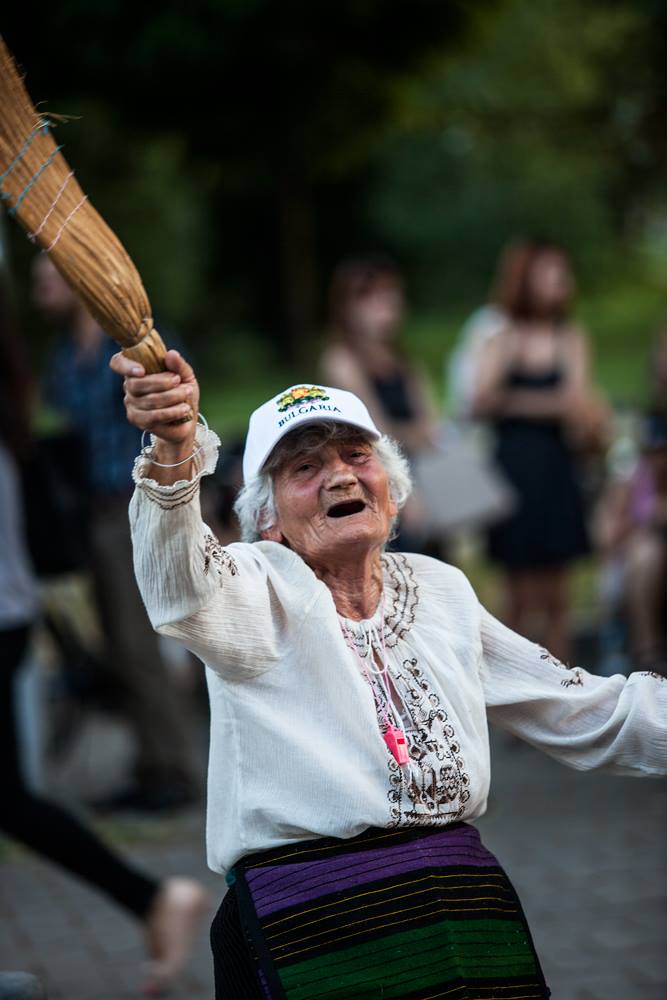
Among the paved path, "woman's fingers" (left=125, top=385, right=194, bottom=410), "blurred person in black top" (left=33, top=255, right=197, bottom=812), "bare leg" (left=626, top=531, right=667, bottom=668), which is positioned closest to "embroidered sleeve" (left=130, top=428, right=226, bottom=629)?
"woman's fingers" (left=125, top=385, right=194, bottom=410)

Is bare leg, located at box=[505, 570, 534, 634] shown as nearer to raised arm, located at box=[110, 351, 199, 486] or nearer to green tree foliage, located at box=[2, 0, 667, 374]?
green tree foliage, located at box=[2, 0, 667, 374]

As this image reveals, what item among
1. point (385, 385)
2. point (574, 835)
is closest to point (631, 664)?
point (574, 835)

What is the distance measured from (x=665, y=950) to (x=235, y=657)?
2.70 metres

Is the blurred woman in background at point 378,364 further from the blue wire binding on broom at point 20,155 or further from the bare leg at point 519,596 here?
the blue wire binding on broom at point 20,155

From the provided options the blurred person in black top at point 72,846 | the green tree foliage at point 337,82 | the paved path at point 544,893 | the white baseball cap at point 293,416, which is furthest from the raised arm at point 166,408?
the paved path at point 544,893

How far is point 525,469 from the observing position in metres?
7.17

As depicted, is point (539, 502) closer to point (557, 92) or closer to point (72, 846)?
point (72, 846)

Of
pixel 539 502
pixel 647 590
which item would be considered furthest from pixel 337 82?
pixel 647 590

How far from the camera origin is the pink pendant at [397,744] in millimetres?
2424

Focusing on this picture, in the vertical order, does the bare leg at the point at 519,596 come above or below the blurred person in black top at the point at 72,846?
above

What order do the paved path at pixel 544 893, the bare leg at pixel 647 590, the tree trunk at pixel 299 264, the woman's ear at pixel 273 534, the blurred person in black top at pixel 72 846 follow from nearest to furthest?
the woman's ear at pixel 273 534
the blurred person in black top at pixel 72 846
the paved path at pixel 544 893
the bare leg at pixel 647 590
the tree trunk at pixel 299 264

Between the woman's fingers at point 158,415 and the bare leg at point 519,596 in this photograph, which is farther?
the bare leg at point 519,596

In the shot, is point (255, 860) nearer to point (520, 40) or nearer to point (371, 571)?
point (371, 571)

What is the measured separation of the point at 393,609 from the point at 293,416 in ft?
1.30
